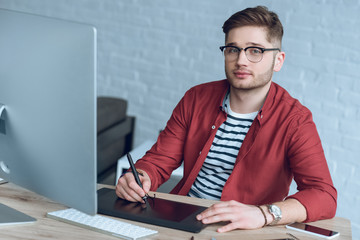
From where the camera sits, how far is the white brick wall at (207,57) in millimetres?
2824

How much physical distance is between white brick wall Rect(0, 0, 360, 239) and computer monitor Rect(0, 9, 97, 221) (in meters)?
2.08

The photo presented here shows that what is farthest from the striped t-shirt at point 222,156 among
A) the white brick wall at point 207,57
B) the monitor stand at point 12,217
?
the white brick wall at point 207,57

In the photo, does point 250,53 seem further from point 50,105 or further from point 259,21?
point 50,105

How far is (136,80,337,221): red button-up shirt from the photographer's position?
→ 1697 millimetres

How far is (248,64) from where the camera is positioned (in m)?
1.84

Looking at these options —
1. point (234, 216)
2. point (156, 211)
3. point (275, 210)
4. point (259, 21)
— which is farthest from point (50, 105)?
point (259, 21)

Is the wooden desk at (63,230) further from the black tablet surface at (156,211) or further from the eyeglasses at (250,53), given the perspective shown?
the eyeglasses at (250,53)

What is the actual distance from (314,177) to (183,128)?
0.60m

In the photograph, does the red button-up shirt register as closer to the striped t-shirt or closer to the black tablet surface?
the striped t-shirt

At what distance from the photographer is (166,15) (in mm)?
3436

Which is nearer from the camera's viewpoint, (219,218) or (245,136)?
(219,218)

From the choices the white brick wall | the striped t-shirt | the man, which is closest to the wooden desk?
the man

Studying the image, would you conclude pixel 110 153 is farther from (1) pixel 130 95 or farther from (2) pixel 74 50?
(2) pixel 74 50

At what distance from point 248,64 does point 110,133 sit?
1.70 m
